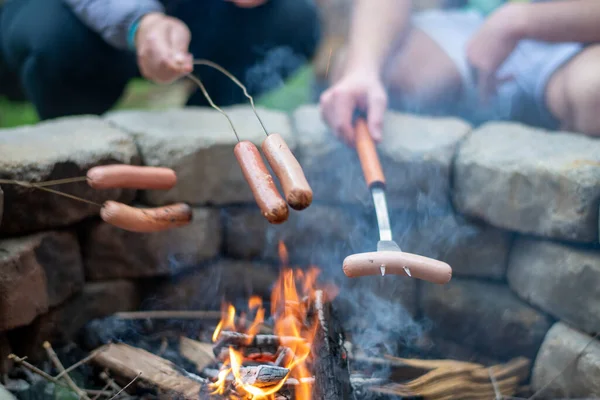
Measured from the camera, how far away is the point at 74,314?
184cm

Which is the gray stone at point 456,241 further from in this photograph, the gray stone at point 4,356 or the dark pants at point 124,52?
the gray stone at point 4,356

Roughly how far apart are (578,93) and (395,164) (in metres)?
0.65

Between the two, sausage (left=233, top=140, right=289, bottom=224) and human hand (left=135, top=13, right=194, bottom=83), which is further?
human hand (left=135, top=13, right=194, bottom=83)

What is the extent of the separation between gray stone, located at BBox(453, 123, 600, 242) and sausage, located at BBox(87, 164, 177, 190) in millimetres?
978

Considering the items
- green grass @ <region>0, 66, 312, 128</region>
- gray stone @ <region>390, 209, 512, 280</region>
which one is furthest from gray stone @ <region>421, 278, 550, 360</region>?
green grass @ <region>0, 66, 312, 128</region>

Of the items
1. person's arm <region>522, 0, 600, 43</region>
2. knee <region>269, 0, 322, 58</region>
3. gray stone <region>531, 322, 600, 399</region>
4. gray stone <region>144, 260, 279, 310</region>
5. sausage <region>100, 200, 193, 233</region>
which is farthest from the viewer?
knee <region>269, 0, 322, 58</region>

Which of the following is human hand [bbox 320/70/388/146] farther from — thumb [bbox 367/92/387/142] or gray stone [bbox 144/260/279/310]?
gray stone [bbox 144/260/279/310]

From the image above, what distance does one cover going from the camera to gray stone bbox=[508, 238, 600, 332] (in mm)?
1588

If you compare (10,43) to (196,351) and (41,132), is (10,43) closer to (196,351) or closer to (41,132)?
(41,132)

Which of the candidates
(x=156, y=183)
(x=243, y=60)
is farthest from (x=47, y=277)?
(x=243, y=60)

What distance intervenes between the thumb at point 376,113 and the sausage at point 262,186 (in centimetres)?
61

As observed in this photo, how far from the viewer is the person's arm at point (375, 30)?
7.03 ft

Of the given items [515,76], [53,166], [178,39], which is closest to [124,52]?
[178,39]

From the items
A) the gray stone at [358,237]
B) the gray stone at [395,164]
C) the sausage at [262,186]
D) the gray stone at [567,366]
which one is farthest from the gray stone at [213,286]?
the gray stone at [567,366]
